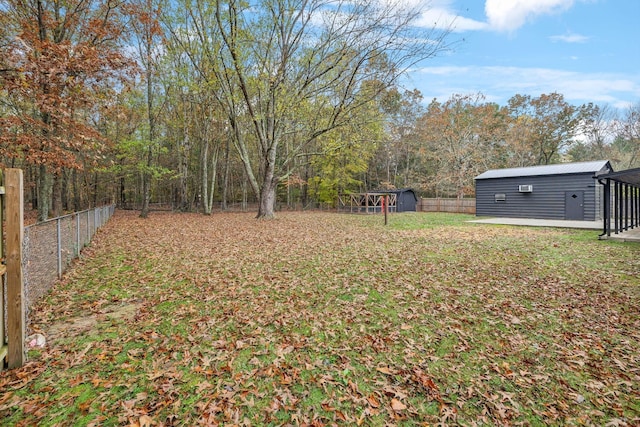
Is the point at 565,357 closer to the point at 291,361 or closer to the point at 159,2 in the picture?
the point at 291,361

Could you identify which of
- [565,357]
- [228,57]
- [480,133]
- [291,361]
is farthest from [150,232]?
[480,133]

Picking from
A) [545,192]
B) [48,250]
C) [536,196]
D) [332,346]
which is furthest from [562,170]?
[48,250]

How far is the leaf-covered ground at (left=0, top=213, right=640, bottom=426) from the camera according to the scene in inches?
95.4

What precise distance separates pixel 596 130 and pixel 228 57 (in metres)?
33.0

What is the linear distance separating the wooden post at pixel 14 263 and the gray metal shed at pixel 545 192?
2122 centimetres

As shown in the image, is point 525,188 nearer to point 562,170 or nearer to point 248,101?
point 562,170

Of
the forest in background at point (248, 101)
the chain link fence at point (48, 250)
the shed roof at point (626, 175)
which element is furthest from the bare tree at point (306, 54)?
the chain link fence at point (48, 250)

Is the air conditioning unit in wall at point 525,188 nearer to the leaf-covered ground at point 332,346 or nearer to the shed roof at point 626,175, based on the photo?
the shed roof at point 626,175

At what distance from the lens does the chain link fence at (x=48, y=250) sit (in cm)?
429

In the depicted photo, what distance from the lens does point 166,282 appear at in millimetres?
5406

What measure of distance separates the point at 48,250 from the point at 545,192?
22.2 meters

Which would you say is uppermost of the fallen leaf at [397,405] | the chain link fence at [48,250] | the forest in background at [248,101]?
the forest in background at [248,101]

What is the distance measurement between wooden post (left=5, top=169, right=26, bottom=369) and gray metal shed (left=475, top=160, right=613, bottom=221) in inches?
836

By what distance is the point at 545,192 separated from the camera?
17.7m
